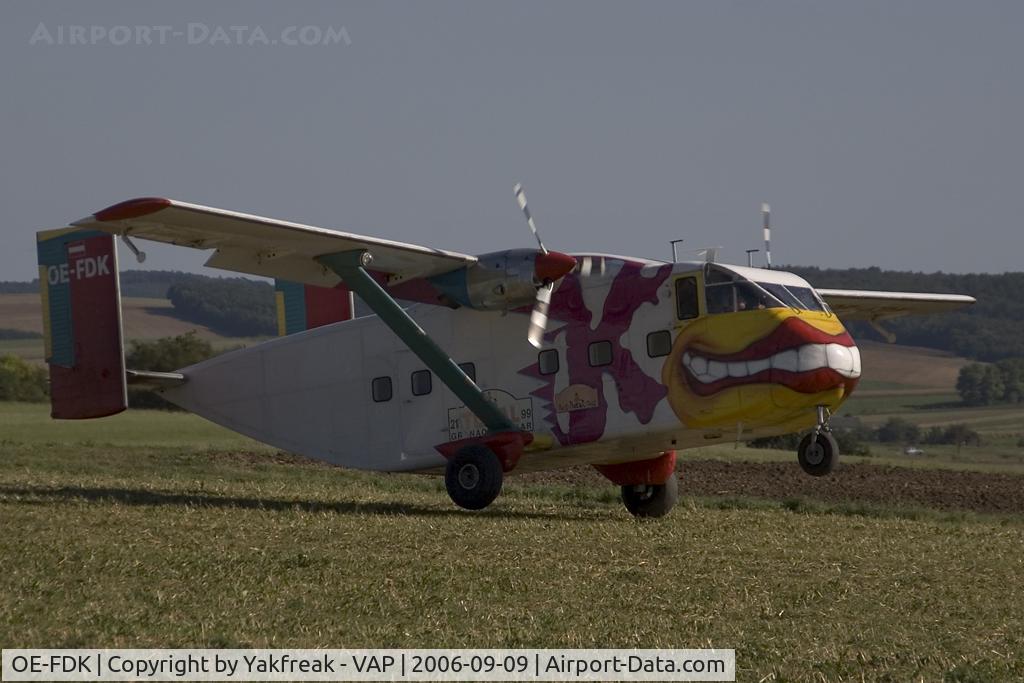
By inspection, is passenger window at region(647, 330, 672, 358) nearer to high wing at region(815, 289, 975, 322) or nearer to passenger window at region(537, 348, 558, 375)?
passenger window at region(537, 348, 558, 375)

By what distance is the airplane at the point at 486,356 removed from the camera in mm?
17172

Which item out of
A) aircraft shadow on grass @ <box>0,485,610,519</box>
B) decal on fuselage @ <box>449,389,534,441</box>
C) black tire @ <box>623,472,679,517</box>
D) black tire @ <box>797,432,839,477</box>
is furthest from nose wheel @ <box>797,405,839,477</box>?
decal on fuselage @ <box>449,389,534,441</box>

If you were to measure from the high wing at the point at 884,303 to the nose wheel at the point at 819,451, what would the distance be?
13.3 feet

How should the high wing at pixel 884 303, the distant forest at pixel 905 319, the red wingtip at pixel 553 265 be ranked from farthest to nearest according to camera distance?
the distant forest at pixel 905 319
the high wing at pixel 884 303
the red wingtip at pixel 553 265

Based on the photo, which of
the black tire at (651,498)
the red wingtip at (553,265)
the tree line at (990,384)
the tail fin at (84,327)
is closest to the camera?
the red wingtip at (553,265)

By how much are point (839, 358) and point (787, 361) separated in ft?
2.46

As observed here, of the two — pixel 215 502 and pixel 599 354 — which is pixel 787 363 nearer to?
pixel 599 354

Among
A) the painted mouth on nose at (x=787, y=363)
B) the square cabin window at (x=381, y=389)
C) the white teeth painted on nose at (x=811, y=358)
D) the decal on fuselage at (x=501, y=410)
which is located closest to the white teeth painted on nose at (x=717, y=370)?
the painted mouth on nose at (x=787, y=363)

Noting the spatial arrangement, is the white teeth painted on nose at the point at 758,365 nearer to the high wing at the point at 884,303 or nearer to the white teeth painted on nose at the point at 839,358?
the white teeth painted on nose at the point at 839,358

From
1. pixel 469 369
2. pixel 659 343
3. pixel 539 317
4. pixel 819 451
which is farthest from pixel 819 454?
pixel 469 369

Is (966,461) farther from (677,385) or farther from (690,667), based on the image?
(690,667)

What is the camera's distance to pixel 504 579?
12.5 meters

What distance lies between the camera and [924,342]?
10069 centimetres

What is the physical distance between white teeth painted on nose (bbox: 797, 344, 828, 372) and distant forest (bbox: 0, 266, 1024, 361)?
78440 mm
